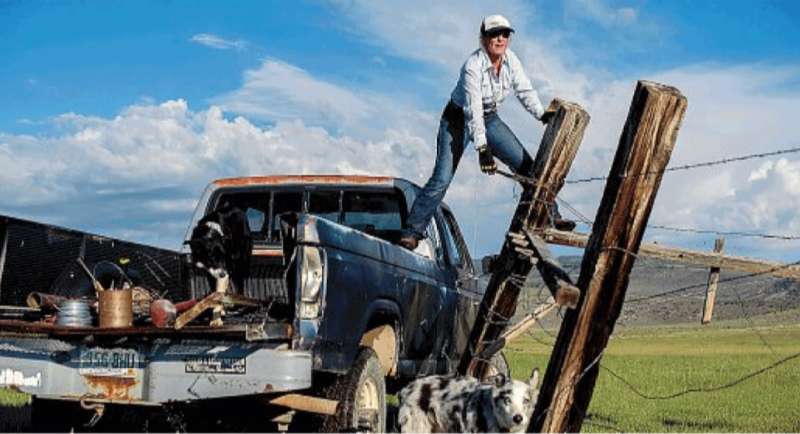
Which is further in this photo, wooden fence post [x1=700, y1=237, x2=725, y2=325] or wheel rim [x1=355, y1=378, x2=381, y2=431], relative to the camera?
wooden fence post [x1=700, y1=237, x2=725, y2=325]

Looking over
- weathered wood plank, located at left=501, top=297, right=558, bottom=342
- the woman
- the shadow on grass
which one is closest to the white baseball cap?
the woman

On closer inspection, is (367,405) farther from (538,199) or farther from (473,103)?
(473,103)

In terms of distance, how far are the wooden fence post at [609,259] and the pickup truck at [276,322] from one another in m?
1.36

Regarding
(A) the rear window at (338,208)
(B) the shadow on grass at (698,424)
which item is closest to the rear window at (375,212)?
(A) the rear window at (338,208)

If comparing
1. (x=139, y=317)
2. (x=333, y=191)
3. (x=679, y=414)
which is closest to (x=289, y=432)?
(x=139, y=317)

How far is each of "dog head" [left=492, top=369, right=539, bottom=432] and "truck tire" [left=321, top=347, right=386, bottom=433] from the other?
2.72 feet

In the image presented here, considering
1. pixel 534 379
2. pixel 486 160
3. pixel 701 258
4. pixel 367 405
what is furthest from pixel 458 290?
pixel 367 405

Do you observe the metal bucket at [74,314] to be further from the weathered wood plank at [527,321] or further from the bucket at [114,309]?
the weathered wood plank at [527,321]

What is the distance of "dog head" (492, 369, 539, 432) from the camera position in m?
7.27

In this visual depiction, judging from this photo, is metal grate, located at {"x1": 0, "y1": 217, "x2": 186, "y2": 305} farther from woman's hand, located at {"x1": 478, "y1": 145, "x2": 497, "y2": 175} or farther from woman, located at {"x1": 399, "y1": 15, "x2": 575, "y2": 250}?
woman's hand, located at {"x1": 478, "y1": 145, "x2": 497, "y2": 175}

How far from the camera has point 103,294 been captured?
7.18 meters

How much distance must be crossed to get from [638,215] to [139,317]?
362 cm

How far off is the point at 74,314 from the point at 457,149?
3880 millimetres

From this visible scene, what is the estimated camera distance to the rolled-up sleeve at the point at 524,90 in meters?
9.79
